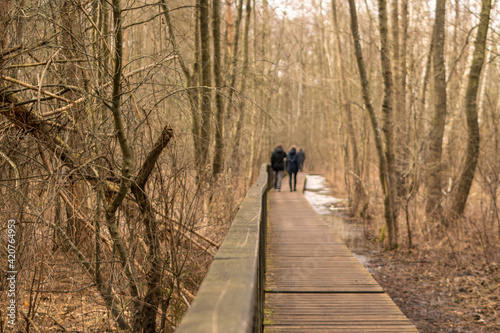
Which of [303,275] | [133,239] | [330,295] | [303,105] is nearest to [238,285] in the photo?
[133,239]

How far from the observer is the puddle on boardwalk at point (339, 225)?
31.9 feet

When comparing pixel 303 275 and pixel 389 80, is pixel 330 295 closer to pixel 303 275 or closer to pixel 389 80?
pixel 303 275

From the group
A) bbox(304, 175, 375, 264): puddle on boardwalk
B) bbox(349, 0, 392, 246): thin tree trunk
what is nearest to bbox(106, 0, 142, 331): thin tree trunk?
bbox(304, 175, 375, 264): puddle on boardwalk

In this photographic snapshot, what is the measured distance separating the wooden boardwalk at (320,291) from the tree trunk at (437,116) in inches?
112

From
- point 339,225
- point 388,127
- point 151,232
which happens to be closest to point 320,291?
point 151,232

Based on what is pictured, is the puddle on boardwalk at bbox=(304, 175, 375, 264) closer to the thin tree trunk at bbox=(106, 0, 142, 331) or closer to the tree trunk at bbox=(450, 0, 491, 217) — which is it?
the tree trunk at bbox=(450, 0, 491, 217)

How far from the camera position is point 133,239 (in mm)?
4305

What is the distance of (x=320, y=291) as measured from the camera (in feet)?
17.1

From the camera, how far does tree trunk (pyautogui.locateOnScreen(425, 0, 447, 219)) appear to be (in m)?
9.70

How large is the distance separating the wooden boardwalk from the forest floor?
0.93 m

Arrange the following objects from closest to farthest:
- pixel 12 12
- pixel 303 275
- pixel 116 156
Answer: pixel 12 12 → pixel 116 156 → pixel 303 275

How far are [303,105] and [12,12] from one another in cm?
4032

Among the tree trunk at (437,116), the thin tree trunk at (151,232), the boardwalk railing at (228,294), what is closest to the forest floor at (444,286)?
the tree trunk at (437,116)

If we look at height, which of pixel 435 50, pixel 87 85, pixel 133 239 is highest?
pixel 435 50
